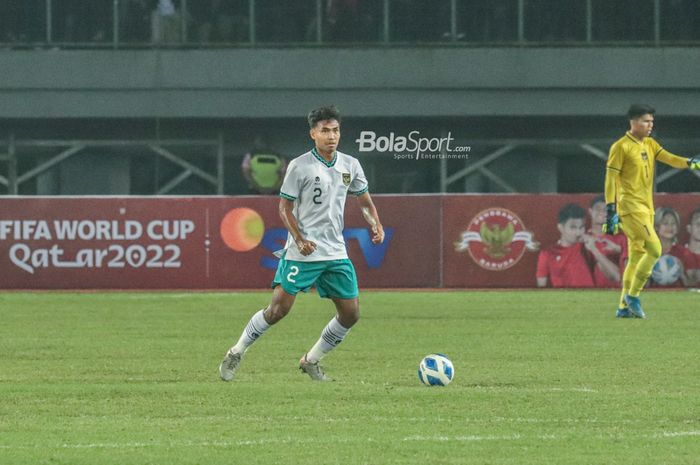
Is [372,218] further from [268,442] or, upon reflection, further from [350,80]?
[350,80]

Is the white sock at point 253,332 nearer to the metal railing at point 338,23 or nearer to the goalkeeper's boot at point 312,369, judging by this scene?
the goalkeeper's boot at point 312,369

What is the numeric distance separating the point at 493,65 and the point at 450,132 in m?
1.98

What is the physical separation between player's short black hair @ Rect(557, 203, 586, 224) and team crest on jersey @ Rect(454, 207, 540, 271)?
23.6 inches

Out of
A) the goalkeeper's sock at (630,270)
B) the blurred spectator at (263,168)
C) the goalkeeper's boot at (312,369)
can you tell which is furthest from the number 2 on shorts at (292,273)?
the blurred spectator at (263,168)

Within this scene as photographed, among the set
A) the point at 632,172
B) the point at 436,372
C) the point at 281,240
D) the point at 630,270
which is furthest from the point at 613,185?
the point at 281,240

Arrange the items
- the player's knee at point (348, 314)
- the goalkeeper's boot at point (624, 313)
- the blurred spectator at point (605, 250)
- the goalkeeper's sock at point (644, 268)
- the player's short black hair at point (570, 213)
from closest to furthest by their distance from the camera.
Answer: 1. the player's knee at point (348, 314)
2. the goalkeeper's sock at point (644, 268)
3. the goalkeeper's boot at point (624, 313)
4. the blurred spectator at point (605, 250)
5. the player's short black hair at point (570, 213)

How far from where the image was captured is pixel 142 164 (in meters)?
40.4

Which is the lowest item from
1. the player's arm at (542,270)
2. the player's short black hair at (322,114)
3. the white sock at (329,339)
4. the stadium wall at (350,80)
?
the player's arm at (542,270)

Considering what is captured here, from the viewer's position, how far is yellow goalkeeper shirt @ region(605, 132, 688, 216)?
64.9 feet

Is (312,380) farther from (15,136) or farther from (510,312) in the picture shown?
(15,136)

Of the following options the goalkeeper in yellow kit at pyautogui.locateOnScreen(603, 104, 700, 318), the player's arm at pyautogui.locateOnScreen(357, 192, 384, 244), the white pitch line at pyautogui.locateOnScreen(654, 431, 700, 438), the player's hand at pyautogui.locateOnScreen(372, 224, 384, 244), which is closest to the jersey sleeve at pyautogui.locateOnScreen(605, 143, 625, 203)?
the goalkeeper in yellow kit at pyautogui.locateOnScreen(603, 104, 700, 318)

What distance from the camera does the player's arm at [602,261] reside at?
2798cm

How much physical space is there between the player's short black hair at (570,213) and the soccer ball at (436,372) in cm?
1642

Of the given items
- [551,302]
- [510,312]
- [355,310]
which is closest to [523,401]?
[355,310]
